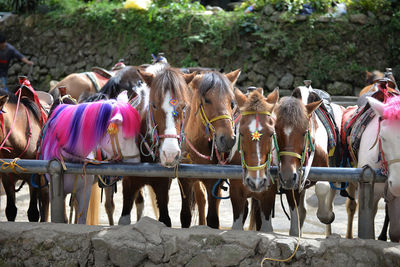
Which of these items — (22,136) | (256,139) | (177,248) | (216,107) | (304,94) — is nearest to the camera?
(177,248)

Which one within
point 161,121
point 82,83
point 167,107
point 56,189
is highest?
point 167,107

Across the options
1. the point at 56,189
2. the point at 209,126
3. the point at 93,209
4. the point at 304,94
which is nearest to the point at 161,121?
the point at 209,126

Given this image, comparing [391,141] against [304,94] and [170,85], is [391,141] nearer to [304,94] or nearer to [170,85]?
[304,94]

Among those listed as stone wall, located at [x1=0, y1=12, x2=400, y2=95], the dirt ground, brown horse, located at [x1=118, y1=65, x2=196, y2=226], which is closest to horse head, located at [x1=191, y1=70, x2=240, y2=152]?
brown horse, located at [x1=118, y1=65, x2=196, y2=226]

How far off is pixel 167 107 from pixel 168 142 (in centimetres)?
29

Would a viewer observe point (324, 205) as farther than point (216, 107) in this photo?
Yes

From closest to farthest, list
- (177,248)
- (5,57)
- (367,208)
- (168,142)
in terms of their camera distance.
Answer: (177,248), (367,208), (168,142), (5,57)

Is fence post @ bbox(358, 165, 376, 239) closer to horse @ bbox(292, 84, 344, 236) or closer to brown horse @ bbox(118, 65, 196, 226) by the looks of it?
horse @ bbox(292, 84, 344, 236)

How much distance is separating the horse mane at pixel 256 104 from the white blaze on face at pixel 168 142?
56 centimetres

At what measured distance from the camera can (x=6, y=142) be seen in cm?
459

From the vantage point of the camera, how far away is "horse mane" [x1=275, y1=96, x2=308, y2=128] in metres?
3.71

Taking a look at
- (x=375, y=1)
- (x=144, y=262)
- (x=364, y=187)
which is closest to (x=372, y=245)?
(x=364, y=187)

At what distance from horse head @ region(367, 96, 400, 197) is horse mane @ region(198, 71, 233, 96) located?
120cm

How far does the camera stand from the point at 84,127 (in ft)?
12.7
